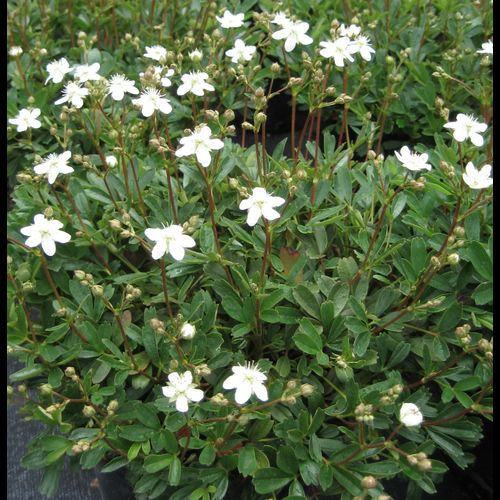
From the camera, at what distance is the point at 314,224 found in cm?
113

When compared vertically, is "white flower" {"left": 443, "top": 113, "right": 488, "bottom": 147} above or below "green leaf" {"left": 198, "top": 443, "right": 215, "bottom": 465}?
above

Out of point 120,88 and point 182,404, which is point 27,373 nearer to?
point 182,404

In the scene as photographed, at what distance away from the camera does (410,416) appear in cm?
84

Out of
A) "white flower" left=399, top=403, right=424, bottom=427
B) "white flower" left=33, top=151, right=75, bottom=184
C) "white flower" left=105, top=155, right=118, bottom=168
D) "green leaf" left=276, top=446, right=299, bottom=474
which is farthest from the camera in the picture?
"white flower" left=105, top=155, right=118, bottom=168

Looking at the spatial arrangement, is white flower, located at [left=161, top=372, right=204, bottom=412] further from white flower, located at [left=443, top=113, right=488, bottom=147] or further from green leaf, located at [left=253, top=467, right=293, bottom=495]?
white flower, located at [left=443, top=113, right=488, bottom=147]

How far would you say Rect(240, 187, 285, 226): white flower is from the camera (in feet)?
3.07

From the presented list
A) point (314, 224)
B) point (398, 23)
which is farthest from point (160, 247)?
point (398, 23)

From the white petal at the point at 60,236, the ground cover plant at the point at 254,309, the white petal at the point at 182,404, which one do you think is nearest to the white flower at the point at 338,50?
the ground cover plant at the point at 254,309

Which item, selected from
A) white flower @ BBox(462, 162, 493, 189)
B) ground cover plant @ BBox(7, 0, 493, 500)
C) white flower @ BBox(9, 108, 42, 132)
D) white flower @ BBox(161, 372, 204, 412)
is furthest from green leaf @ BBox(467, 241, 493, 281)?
white flower @ BBox(9, 108, 42, 132)

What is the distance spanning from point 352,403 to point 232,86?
35.4 inches

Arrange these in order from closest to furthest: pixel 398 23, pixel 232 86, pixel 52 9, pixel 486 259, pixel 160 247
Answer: pixel 160 247 < pixel 486 259 < pixel 232 86 < pixel 398 23 < pixel 52 9

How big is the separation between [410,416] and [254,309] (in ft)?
1.02

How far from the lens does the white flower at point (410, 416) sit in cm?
84
